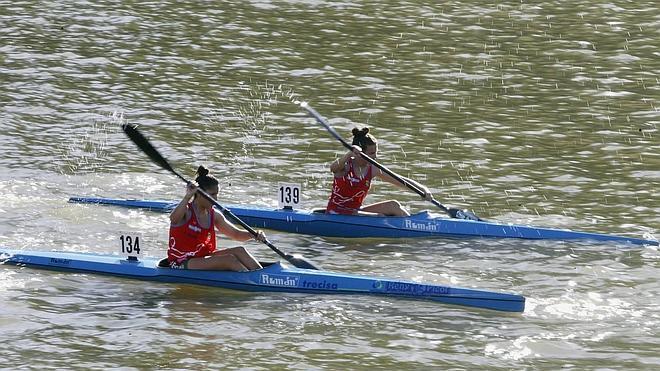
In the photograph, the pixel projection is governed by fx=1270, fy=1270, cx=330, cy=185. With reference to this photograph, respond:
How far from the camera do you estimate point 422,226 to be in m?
18.6

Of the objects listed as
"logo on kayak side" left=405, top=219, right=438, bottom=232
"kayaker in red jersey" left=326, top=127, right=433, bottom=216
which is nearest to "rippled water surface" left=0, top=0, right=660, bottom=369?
"logo on kayak side" left=405, top=219, right=438, bottom=232

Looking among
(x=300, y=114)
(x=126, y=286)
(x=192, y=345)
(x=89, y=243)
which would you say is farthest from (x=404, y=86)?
(x=192, y=345)

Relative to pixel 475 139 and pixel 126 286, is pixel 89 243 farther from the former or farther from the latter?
pixel 475 139

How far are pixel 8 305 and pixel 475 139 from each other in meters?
11.0

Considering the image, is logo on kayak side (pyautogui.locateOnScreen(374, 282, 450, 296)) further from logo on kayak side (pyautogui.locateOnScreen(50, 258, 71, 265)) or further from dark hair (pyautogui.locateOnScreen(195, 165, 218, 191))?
logo on kayak side (pyautogui.locateOnScreen(50, 258, 71, 265))

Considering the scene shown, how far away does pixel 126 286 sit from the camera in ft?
52.2

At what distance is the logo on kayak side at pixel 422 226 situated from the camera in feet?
61.1

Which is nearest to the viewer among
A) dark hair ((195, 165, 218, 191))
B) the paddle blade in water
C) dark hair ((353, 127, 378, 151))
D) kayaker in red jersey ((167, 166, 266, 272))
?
dark hair ((195, 165, 218, 191))

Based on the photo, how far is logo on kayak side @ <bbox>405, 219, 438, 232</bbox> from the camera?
18609mm

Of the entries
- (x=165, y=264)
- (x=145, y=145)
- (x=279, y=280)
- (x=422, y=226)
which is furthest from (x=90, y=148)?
(x=279, y=280)

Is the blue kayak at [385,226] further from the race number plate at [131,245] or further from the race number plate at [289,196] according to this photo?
the race number plate at [131,245]

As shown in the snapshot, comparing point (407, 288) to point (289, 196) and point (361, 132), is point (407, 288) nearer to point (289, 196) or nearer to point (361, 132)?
point (361, 132)

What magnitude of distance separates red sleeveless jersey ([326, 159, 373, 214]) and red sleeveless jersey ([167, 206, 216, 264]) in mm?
3434

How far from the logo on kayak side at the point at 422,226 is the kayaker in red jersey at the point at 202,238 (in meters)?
3.51
